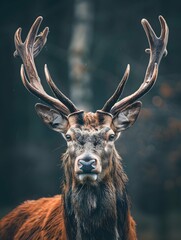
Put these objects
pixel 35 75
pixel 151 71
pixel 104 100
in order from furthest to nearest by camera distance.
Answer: pixel 104 100
pixel 35 75
pixel 151 71

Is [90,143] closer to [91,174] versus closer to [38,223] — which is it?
[91,174]

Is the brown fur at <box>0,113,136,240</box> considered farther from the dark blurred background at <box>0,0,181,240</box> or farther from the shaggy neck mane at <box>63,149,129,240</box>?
the dark blurred background at <box>0,0,181,240</box>

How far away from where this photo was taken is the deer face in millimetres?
7219

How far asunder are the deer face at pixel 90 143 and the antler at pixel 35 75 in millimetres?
128

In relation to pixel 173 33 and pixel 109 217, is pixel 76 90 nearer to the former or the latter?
pixel 173 33

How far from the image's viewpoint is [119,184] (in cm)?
768

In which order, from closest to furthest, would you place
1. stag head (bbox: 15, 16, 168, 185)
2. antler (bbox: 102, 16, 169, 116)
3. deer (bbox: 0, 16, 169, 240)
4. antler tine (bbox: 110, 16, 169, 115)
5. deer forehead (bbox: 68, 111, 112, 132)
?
1. stag head (bbox: 15, 16, 168, 185)
2. deer (bbox: 0, 16, 169, 240)
3. deer forehead (bbox: 68, 111, 112, 132)
4. antler (bbox: 102, 16, 169, 116)
5. antler tine (bbox: 110, 16, 169, 115)

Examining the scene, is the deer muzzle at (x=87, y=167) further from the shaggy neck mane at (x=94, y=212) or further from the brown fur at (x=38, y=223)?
the brown fur at (x=38, y=223)

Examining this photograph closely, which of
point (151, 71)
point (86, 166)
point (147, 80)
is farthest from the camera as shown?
point (151, 71)

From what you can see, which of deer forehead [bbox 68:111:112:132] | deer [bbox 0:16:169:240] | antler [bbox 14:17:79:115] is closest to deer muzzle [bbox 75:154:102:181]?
deer [bbox 0:16:169:240]

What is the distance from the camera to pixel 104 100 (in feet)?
58.9

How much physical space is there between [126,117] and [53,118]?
740mm

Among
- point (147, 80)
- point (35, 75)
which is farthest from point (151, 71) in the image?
point (35, 75)

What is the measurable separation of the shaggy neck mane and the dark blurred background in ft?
22.4
